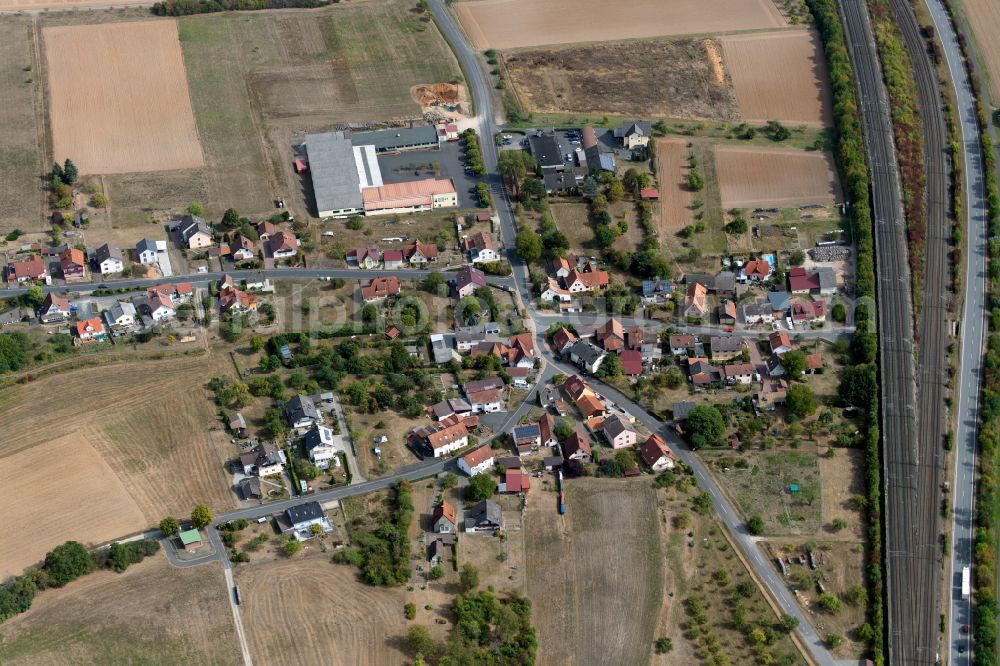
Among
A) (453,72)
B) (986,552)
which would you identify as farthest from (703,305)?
(453,72)

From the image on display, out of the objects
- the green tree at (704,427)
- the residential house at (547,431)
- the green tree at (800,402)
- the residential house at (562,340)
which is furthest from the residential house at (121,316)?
the green tree at (800,402)

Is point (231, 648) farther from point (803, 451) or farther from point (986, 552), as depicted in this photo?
point (986, 552)

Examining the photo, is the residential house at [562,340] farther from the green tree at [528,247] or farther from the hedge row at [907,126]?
the hedge row at [907,126]

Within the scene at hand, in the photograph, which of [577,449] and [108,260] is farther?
[108,260]

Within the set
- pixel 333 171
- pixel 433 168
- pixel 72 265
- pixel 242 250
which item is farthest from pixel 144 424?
pixel 433 168

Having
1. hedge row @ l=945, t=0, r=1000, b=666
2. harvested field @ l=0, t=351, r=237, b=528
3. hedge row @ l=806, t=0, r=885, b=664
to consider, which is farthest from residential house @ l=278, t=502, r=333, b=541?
hedge row @ l=945, t=0, r=1000, b=666

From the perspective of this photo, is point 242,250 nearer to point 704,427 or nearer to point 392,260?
point 392,260
